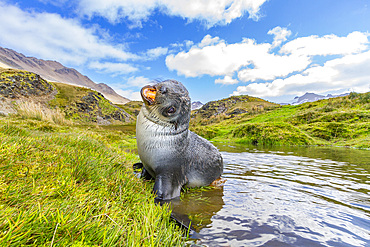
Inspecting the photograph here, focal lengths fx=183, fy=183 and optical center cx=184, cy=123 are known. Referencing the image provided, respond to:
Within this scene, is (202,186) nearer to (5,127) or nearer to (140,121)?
(140,121)

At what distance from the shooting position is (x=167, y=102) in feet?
9.75

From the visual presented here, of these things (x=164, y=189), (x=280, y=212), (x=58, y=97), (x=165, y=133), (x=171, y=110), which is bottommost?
(x=280, y=212)

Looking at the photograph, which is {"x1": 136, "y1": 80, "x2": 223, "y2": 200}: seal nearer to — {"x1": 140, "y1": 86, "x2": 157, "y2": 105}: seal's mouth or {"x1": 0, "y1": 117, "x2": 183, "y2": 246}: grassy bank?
{"x1": 140, "y1": 86, "x2": 157, "y2": 105}: seal's mouth

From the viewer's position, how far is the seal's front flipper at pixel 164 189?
2.91m

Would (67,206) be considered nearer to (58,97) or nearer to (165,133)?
(165,133)

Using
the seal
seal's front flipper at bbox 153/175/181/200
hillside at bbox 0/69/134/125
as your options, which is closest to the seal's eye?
the seal

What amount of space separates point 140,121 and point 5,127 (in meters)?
3.15

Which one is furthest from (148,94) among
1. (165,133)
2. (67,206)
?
(67,206)

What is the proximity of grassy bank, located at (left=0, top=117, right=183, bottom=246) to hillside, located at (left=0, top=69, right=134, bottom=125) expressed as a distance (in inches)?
1764

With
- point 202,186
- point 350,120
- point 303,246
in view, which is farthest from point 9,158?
point 350,120

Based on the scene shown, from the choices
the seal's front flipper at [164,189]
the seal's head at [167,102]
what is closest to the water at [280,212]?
the seal's front flipper at [164,189]

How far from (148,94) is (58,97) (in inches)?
2563

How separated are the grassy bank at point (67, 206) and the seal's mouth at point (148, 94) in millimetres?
1267

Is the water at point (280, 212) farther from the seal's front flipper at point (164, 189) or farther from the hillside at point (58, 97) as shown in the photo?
the hillside at point (58, 97)
